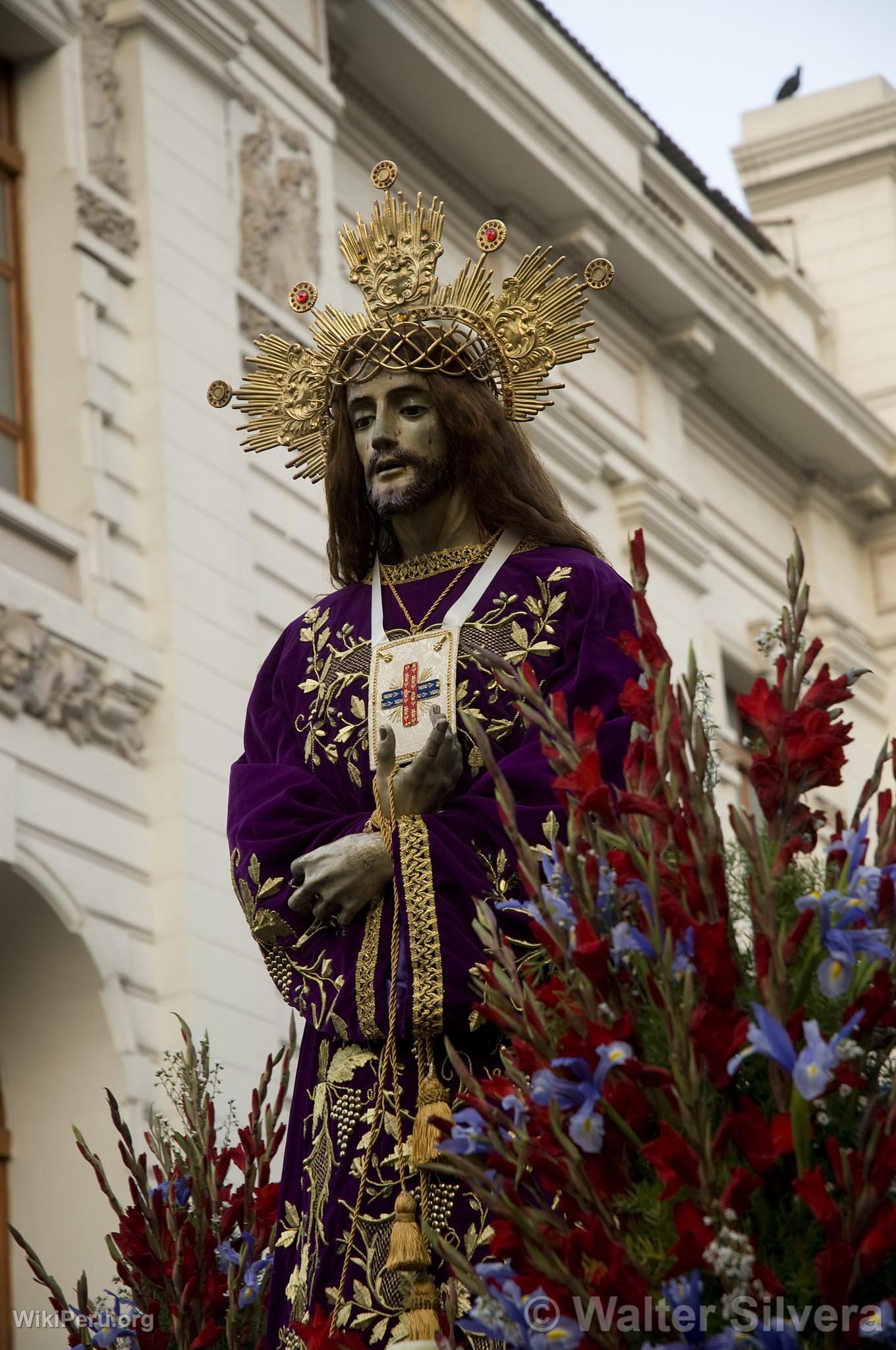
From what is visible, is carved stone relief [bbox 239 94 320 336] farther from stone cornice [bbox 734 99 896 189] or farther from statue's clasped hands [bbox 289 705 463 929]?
stone cornice [bbox 734 99 896 189]

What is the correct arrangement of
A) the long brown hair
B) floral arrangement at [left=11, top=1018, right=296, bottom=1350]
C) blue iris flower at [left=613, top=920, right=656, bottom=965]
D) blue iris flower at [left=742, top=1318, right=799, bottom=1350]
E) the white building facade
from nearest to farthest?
1. blue iris flower at [left=742, top=1318, right=799, bottom=1350]
2. blue iris flower at [left=613, top=920, right=656, bottom=965]
3. floral arrangement at [left=11, top=1018, right=296, bottom=1350]
4. the long brown hair
5. the white building facade

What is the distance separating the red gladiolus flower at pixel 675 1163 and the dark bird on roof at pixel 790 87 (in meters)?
18.8

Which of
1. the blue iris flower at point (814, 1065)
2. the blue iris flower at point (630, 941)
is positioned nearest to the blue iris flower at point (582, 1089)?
the blue iris flower at point (630, 941)

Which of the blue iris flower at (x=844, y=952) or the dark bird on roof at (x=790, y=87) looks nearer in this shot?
the blue iris flower at (x=844, y=952)

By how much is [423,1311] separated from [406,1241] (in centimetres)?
10

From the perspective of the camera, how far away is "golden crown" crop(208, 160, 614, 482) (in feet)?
14.0

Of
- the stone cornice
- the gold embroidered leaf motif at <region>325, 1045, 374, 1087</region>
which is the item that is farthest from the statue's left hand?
the stone cornice

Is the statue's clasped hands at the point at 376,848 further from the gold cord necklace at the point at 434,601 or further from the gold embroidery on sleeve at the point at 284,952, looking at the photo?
the gold cord necklace at the point at 434,601

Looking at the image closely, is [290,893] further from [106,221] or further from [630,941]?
[106,221]

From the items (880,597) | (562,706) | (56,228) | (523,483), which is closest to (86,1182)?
(56,228)

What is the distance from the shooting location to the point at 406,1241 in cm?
347

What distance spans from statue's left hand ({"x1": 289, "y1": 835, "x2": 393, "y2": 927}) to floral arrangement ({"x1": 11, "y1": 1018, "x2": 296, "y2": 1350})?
581 millimetres

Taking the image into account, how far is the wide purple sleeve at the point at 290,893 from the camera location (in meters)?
3.74

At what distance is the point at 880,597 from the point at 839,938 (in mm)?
16779
